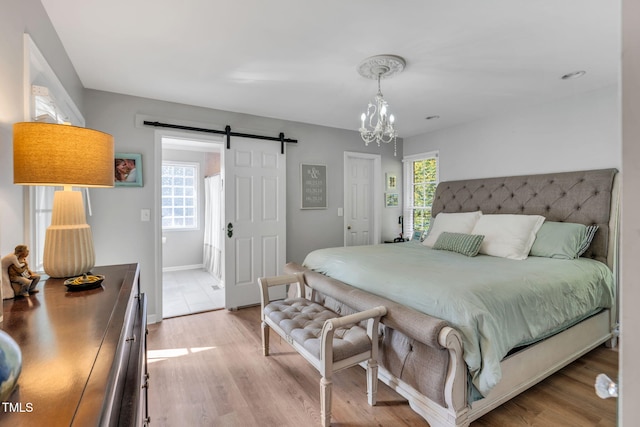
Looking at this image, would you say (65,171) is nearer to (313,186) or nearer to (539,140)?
(313,186)

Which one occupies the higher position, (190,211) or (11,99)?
(11,99)

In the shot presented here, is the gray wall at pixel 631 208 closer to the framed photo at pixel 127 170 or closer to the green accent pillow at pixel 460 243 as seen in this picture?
the green accent pillow at pixel 460 243

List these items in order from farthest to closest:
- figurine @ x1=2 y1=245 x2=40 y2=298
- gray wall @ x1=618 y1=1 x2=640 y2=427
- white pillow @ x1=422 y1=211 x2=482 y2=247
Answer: white pillow @ x1=422 y1=211 x2=482 y2=247
figurine @ x1=2 y1=245 x2=40 y2=298
gray wall @ x1=618 y1=1 x2=640 y2=427

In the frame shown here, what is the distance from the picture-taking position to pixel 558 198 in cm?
293

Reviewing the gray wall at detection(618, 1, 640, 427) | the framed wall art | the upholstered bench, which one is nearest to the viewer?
the gray wall at detection(618, 1, 640, 427)

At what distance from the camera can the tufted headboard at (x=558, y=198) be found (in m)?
2.60

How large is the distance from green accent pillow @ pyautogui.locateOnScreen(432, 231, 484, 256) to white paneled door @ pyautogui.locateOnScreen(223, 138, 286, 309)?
1865 mm

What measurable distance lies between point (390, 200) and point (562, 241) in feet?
8.15

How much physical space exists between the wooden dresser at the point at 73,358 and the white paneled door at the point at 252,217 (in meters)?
2.33

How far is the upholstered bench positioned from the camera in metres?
1.64

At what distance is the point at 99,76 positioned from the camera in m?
2.56

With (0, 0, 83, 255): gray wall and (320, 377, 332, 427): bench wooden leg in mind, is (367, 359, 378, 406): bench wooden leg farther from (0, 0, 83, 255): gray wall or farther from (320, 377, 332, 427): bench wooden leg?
(0, 0, 83, 255): gray wall

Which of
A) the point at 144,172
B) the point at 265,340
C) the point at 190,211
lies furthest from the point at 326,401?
the point at 190,211

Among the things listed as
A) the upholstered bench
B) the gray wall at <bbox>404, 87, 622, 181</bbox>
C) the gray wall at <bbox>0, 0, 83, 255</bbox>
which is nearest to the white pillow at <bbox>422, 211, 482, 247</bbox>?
the gray wall at <bbox>404, 87, 622, 181</bbox>
